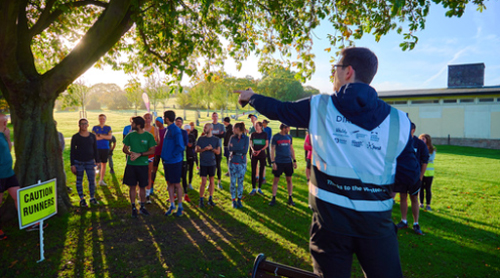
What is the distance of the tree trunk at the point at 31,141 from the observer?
6098 mm

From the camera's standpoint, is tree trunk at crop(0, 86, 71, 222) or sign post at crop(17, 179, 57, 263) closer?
sign post at crop(17, 179, 57, 263)

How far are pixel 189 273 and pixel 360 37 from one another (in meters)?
6.34

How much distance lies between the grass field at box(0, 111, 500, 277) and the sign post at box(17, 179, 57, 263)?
67 cm

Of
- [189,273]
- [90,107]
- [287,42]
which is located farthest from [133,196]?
[90,107]

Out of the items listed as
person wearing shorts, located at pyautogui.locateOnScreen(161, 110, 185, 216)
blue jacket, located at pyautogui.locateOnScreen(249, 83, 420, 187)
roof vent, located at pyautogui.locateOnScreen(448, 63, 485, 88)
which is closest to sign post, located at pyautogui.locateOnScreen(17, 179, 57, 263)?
person wearing shorts, located at pyautogui.locateOnScreen(161, 110, 185, 216)

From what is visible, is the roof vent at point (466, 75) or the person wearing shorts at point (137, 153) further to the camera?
the roof vent at point (466, 75)

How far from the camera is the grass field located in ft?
14.7

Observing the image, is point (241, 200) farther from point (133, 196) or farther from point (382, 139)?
point (382, 139)

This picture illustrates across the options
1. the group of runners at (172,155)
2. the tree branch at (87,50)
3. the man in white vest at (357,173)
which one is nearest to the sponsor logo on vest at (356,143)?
the man in white vest at (357,173)

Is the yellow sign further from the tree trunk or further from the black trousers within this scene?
the black trousers

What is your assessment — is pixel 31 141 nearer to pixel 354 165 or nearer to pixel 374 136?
pixel 354 165

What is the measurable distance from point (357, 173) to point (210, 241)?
4335 mm

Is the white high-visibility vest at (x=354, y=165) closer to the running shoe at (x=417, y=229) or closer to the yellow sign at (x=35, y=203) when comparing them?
the yellow sign at (x=35, y=203)

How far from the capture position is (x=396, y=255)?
184cm
